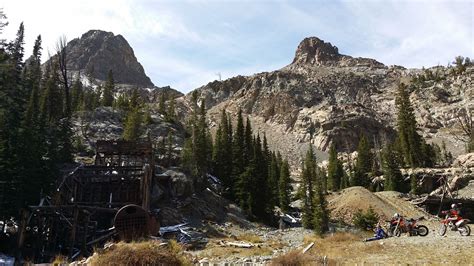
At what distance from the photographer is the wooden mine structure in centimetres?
2995

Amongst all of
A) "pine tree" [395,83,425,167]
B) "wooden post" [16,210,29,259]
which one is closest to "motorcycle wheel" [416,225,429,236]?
"wooden post" [16,210,29,259]

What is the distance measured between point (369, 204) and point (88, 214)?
42492 millimetres

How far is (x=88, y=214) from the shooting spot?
→ 3147 centimetres

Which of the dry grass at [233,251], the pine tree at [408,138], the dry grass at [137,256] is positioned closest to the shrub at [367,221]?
the dry grass at [233,251]

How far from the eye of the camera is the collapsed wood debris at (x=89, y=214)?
29.9 m

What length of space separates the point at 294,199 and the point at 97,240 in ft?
222

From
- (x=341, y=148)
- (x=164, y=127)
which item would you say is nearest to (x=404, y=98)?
(x=164, y=127)

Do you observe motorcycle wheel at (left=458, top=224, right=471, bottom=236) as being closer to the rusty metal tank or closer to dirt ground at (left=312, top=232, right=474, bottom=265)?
dirt ground at (left=312, top=232, right=474, bottom=265)

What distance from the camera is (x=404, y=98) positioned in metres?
89.2

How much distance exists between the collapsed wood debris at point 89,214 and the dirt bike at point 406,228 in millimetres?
17223

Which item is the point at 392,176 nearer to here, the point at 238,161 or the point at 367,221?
the point at 238,161

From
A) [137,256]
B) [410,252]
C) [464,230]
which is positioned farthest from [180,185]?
[137,256]

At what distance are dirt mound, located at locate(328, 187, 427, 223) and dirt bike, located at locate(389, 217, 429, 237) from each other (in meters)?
29.9

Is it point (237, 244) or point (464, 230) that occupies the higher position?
point (464, 230)
